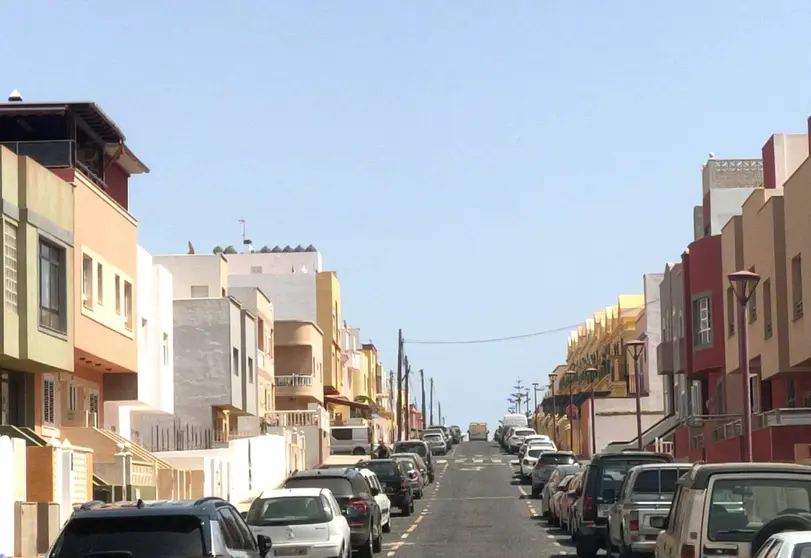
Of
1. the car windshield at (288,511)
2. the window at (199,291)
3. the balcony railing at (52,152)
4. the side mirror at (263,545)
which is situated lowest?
the car windshield at (288,511)

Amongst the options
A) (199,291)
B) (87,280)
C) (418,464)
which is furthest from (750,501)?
(199,291)

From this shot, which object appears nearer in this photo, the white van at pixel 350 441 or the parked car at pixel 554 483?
the parked car at pixel 554 483

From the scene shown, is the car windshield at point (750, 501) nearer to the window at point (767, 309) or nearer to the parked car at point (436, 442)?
the window at point (767, 309)

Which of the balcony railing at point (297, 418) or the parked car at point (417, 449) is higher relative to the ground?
the balcony railing at point (297, 418)

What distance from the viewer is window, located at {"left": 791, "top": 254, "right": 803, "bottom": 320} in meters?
40.7

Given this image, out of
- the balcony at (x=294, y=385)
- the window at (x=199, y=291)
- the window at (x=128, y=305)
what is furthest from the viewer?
the balcony at (x=294, y=385)

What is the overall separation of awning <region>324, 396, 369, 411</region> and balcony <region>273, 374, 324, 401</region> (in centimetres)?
1276

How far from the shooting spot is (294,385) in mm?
85500

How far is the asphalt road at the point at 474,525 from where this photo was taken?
103ft

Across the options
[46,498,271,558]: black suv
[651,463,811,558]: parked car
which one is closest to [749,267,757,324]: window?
[651,463,811,558]: parked car

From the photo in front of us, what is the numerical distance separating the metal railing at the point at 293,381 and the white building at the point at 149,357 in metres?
33.7

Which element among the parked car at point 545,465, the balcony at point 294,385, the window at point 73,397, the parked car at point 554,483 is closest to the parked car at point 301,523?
the window at point 73,397

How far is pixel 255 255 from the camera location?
104 meters

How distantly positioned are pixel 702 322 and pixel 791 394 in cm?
1043
